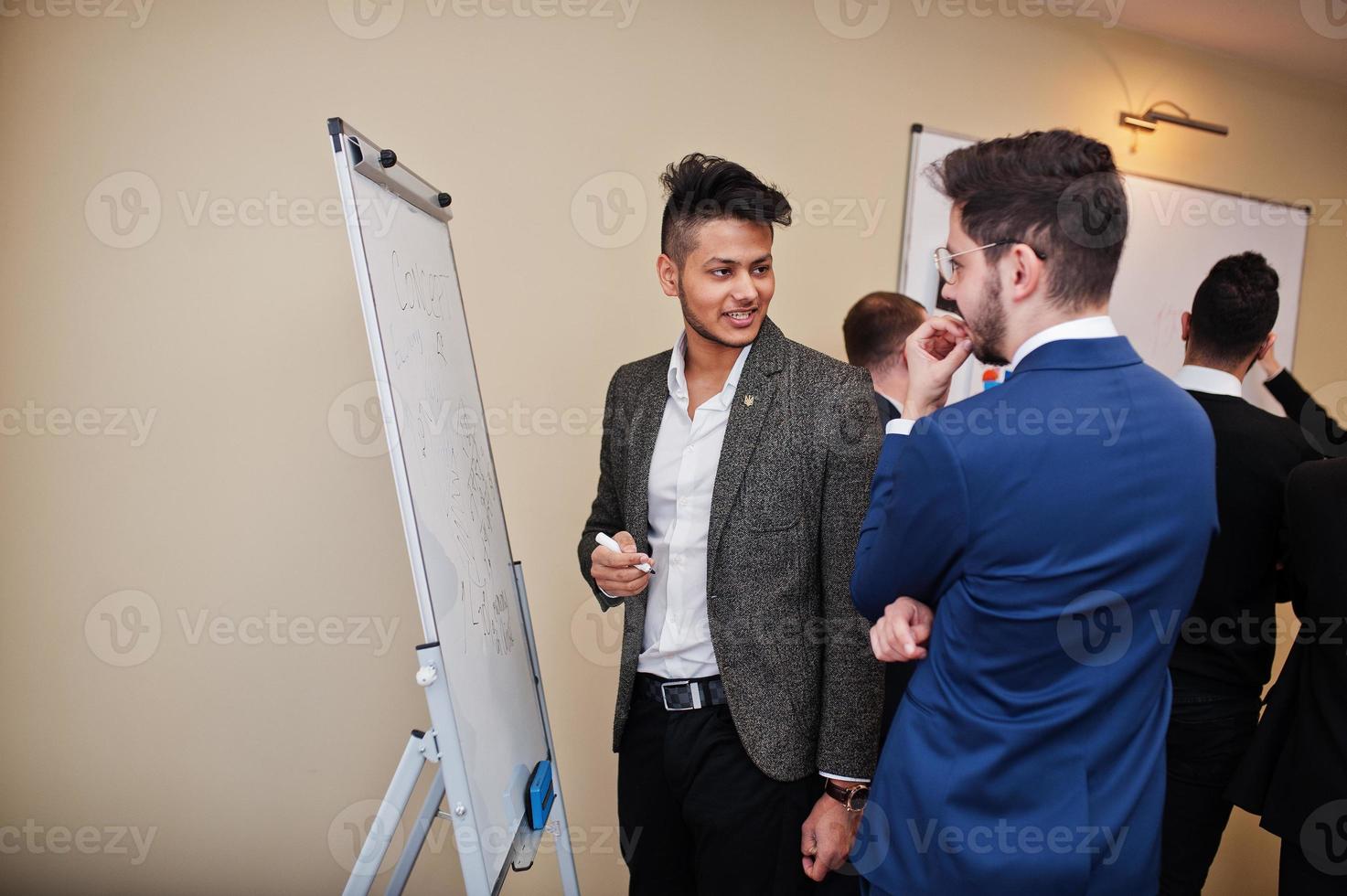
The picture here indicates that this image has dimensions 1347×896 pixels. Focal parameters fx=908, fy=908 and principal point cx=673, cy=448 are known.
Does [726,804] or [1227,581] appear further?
[1227,581]

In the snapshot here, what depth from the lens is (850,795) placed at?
149 centimetres

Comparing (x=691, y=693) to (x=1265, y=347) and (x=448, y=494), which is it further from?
(x=1265, y=347)

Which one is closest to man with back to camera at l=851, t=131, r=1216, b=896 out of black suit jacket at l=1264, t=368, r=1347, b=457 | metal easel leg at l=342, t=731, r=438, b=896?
metal easel leg at l=342, t=731, r=438, b=896

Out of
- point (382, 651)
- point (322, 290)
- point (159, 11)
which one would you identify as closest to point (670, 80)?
point (322, 290)

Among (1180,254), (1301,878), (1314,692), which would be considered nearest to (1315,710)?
(1314,692)

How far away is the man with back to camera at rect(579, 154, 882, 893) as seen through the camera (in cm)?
152

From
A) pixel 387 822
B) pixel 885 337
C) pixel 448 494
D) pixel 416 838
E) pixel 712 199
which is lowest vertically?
pixel 416 838

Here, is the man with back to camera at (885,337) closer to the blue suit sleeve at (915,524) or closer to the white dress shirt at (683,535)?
the white dress shirt at (683,535)

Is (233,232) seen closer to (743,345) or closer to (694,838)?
(743,345)

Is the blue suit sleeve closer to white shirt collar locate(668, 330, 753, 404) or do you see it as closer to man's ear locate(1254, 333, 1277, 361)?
white shirt collar locate(668, 330, 753, 404)

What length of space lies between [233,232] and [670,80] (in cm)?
122

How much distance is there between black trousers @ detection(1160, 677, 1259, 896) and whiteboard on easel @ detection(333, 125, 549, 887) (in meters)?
1.42

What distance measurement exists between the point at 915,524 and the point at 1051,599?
0.18 meters

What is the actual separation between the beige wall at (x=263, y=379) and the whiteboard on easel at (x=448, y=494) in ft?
1.93
